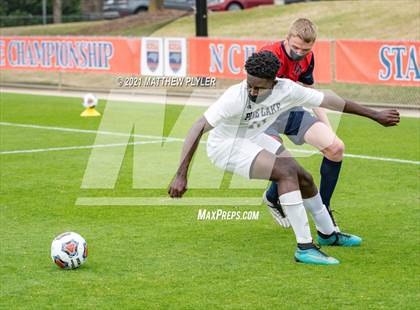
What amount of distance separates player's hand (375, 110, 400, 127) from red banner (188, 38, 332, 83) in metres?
13.3

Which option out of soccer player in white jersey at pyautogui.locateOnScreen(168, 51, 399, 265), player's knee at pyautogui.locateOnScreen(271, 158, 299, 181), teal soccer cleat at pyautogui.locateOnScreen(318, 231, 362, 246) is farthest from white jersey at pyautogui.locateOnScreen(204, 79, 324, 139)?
teal soccer cleat at pyautogui.locateOnScreen(318, 231, 362, 246)

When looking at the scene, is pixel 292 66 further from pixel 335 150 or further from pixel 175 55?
pixel 175 55

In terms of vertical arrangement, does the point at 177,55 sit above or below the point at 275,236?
below

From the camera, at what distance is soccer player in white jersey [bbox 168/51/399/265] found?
767 centimetres

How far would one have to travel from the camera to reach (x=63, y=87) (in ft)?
94.1

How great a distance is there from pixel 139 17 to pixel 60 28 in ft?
14.1

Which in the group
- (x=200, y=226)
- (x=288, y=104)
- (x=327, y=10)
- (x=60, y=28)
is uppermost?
(x=288, y=104)

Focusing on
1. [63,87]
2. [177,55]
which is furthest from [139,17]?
[177,55]

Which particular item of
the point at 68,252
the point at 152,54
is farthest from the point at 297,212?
the point at 152,54

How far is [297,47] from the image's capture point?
28.8 feet

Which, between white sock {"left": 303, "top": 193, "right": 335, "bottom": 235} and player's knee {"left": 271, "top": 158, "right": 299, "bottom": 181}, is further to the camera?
white sock {"left": 303, "top": 193, "right": 335, "bottom": 235}

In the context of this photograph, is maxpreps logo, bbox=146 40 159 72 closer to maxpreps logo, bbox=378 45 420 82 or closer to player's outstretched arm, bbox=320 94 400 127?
maxpreps logo, bbox=378 45 420 82

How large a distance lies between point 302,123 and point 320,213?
0.99m

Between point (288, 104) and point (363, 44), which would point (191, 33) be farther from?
point (288, 104)
